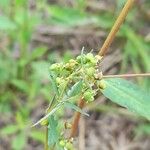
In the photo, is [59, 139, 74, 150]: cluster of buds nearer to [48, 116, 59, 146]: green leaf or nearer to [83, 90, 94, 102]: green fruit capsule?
[48, 116, 59, 146]: green leaf

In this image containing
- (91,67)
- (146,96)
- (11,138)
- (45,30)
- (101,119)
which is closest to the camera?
(91,67)

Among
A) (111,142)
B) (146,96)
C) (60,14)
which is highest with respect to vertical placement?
(60,14)

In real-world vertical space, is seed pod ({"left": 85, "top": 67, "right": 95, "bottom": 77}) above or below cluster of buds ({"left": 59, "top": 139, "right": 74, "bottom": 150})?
above

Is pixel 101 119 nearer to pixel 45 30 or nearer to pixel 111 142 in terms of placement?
pixel 111 142

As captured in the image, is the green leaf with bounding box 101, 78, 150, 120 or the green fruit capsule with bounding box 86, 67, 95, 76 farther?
the green leaf with bounding box 101, 78, 150, 120

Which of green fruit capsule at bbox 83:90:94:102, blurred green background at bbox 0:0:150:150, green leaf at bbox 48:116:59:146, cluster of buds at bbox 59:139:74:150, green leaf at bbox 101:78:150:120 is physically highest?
blurred green background at bbox 0:0:150:150

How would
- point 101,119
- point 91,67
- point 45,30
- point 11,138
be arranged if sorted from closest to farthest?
point 91,67 < point 11,138 < point 101,119 < point 45,30

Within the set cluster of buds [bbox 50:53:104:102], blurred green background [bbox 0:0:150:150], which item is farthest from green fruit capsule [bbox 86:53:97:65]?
blurred green background [bbox 0:0:150:150]

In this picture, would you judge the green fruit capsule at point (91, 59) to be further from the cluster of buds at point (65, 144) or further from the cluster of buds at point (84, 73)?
the cluster of buds at point (65, 144)

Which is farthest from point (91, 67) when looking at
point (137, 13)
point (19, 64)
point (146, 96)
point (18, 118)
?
point (137, 13)
